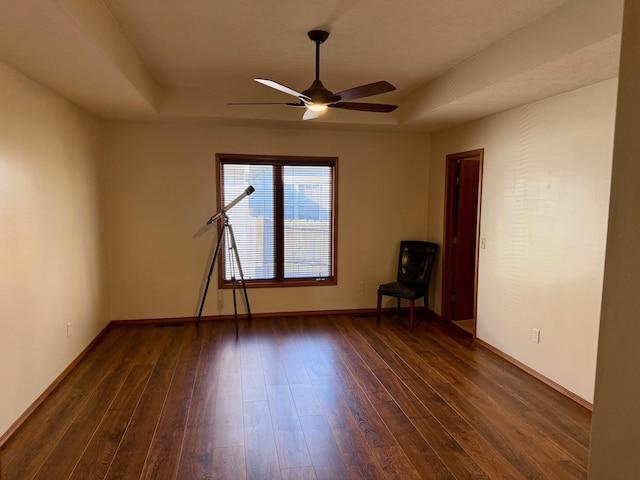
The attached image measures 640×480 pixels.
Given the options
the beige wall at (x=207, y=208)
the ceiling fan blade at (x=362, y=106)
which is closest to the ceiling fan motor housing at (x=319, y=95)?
the ceiling fan blade at (x=362, y=106)

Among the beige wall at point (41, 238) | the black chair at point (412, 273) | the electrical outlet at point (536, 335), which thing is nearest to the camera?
the beige wall at point (41, 238)

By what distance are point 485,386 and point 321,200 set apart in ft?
9.28

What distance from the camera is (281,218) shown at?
507 centimetres

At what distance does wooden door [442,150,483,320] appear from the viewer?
4.84m

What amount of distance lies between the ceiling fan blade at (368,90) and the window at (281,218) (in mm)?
2174

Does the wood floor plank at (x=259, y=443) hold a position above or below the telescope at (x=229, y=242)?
below

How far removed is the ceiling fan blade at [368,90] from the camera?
268 cm

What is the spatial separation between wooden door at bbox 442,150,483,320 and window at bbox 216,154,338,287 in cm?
139

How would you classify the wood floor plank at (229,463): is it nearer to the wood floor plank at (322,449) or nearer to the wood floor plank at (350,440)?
the wood floor plank at (322,449)

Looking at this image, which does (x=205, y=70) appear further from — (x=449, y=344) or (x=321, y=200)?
(x=449, y=344)

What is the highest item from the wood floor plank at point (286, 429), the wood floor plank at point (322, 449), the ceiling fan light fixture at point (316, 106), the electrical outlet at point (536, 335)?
the ceiling fan light fixture at point (316, 106)

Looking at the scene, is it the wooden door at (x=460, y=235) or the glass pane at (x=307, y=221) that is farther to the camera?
the glass pane at (x=307, y=221)

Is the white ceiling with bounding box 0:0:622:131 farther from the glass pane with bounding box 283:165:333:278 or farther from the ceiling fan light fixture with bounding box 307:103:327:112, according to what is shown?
the glass pane with bounding box 283:165:333:278

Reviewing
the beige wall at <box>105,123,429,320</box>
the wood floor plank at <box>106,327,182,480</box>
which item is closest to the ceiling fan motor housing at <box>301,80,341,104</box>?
the beige wall at <box>105,123,429,320</box>
